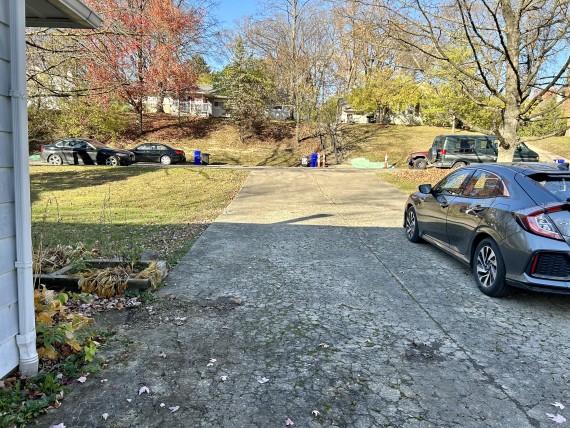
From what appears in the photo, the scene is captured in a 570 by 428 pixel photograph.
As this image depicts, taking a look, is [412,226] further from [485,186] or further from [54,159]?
[54,159]

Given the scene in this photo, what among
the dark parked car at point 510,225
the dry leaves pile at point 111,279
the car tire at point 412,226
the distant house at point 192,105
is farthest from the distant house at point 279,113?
the dry leaves pile at point 111,279

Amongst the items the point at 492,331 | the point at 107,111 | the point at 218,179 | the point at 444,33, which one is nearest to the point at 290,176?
the point at 218,179

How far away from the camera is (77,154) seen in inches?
894

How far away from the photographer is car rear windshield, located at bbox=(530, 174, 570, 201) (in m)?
4.29

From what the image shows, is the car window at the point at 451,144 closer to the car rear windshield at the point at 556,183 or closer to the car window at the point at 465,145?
the car window at the point at 465,145

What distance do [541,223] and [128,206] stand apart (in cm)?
1008

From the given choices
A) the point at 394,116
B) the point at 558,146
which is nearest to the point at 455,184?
the point at 558,146

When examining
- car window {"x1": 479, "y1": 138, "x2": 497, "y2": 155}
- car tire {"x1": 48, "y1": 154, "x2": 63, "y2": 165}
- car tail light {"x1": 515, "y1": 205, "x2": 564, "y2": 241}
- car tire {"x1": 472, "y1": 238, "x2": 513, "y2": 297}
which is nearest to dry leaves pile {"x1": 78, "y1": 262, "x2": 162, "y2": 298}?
car tire {"x1": 472, "y1": 238, "x2": 513, "y2": 297}

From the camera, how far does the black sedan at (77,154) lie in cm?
2269

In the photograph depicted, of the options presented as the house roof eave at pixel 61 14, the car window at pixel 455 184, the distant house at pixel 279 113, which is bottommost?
the car window at pixel 455 184

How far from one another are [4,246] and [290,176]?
650 inches

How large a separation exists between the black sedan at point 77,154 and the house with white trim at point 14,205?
21556 millimetres

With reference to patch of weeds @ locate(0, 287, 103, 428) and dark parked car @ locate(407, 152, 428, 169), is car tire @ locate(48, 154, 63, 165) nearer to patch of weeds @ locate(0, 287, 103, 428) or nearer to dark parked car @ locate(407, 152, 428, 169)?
dark parked car @ locate(407, 152, 428, 169)

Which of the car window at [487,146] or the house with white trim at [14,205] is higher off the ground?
the car window at [487,146]
